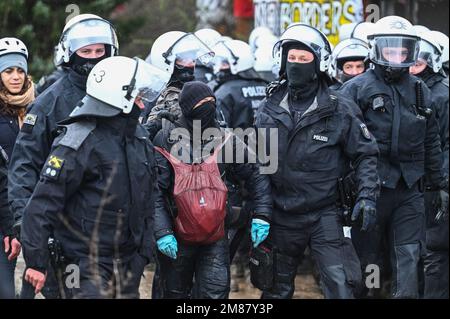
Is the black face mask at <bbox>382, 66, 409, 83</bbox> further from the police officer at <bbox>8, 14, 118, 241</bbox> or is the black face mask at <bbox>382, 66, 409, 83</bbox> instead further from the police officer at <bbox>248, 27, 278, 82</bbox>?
the police officer at <bbox>248, 27, 278, 82</bbox>

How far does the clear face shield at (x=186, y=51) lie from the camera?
10.0 metres

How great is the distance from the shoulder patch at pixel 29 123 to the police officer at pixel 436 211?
394 centimetres

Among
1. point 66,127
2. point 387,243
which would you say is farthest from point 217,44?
point 66,127

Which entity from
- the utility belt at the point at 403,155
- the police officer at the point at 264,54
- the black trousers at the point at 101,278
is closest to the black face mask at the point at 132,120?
the black trousers at the point at 101,278

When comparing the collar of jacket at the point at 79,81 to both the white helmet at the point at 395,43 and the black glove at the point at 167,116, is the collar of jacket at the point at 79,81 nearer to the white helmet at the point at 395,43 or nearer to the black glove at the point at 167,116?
the black glove at the point at 167,116

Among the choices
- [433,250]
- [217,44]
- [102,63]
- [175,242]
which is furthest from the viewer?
[217,44]

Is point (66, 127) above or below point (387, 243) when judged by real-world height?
above

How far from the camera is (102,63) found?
7699mm

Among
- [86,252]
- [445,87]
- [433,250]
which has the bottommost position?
[433,250]

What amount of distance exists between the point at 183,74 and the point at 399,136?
1873 millimetres

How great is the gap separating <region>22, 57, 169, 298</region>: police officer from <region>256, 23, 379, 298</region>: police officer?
1.47 meters

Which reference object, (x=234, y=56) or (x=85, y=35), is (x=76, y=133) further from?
(x=234, y=56)

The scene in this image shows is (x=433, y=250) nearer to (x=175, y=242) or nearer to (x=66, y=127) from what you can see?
(x=175, y=242)
